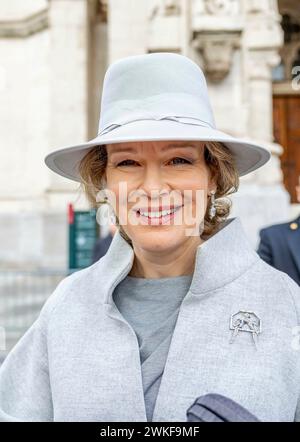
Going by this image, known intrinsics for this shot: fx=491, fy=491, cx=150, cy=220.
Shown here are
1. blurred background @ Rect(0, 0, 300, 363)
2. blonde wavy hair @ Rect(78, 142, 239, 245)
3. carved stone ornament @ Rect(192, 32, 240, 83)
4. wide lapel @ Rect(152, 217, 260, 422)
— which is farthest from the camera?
blurred background @ Rect(0, 0, 300, 363)

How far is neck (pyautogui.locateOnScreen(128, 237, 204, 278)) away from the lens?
1301 millimetres

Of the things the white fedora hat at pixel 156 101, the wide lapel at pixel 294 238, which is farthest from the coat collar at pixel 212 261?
the wide lapel at pixel 294 238

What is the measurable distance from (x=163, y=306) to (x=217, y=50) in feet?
21.6

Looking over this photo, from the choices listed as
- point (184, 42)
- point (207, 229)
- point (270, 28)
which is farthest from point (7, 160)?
point (207, 229)

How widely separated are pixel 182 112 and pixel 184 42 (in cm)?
655

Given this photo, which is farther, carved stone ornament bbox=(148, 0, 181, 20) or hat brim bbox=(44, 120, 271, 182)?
carved stone ornament bbox=(148, 0, 181, 20)

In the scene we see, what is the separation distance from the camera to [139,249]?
1345mm

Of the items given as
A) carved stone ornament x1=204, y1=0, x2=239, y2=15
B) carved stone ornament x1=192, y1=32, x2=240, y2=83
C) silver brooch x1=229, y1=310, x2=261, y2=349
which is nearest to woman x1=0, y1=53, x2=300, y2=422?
silver brooch x1=229, y1=310, x2=261, y2=349

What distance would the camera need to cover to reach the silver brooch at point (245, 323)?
115 cm

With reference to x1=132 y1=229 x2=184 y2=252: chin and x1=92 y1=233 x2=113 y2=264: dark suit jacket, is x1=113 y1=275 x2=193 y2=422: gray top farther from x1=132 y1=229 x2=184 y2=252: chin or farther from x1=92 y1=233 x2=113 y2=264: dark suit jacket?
x1=92 y1=233 x2=113 y2=264: dark suit jacket

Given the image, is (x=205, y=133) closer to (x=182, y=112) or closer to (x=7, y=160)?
(x=182, y=112)

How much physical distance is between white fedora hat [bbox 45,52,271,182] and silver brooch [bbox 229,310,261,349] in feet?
1.40

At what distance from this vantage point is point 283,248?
335 centimetres
